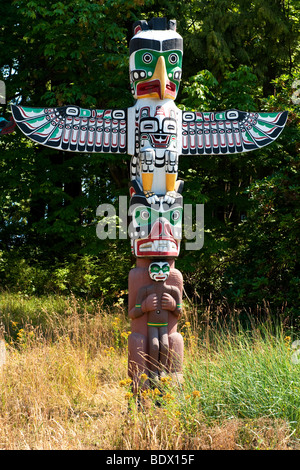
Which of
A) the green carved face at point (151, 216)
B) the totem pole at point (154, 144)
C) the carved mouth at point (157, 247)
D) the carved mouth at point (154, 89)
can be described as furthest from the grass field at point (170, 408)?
the carved mouth at point (154, 89)

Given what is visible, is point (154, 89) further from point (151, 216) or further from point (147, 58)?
point (151, 216)

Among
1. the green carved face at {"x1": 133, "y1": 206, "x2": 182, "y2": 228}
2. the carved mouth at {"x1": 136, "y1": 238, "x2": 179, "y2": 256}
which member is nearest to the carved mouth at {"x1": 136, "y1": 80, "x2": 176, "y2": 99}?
the green carved face at {"x1": 133, "y1": 206, "x2": 182, "y2": 228}

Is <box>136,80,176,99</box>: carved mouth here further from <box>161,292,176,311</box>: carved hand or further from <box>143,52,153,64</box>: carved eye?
<box>161,292,176,311</box>: carved hand

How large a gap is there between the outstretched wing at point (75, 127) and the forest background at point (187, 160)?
11.1ft

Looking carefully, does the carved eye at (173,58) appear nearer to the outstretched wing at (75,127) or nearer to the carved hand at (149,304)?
the outstretched wing at (75,127)

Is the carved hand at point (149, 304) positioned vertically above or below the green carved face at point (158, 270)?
below

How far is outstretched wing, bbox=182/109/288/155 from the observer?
20.7ft

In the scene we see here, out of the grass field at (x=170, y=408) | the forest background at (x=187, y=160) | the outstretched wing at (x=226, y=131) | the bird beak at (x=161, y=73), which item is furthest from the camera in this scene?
the forest background at (x=187, y=160)

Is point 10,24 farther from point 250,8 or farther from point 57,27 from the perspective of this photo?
point 250,8

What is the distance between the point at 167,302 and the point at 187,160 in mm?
5198

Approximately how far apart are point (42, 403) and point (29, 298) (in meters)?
6.63

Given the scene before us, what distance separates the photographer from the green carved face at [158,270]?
5.56 m

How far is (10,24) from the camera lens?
37.8 feet

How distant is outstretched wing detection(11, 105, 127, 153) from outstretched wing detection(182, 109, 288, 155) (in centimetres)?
Answer: 84
